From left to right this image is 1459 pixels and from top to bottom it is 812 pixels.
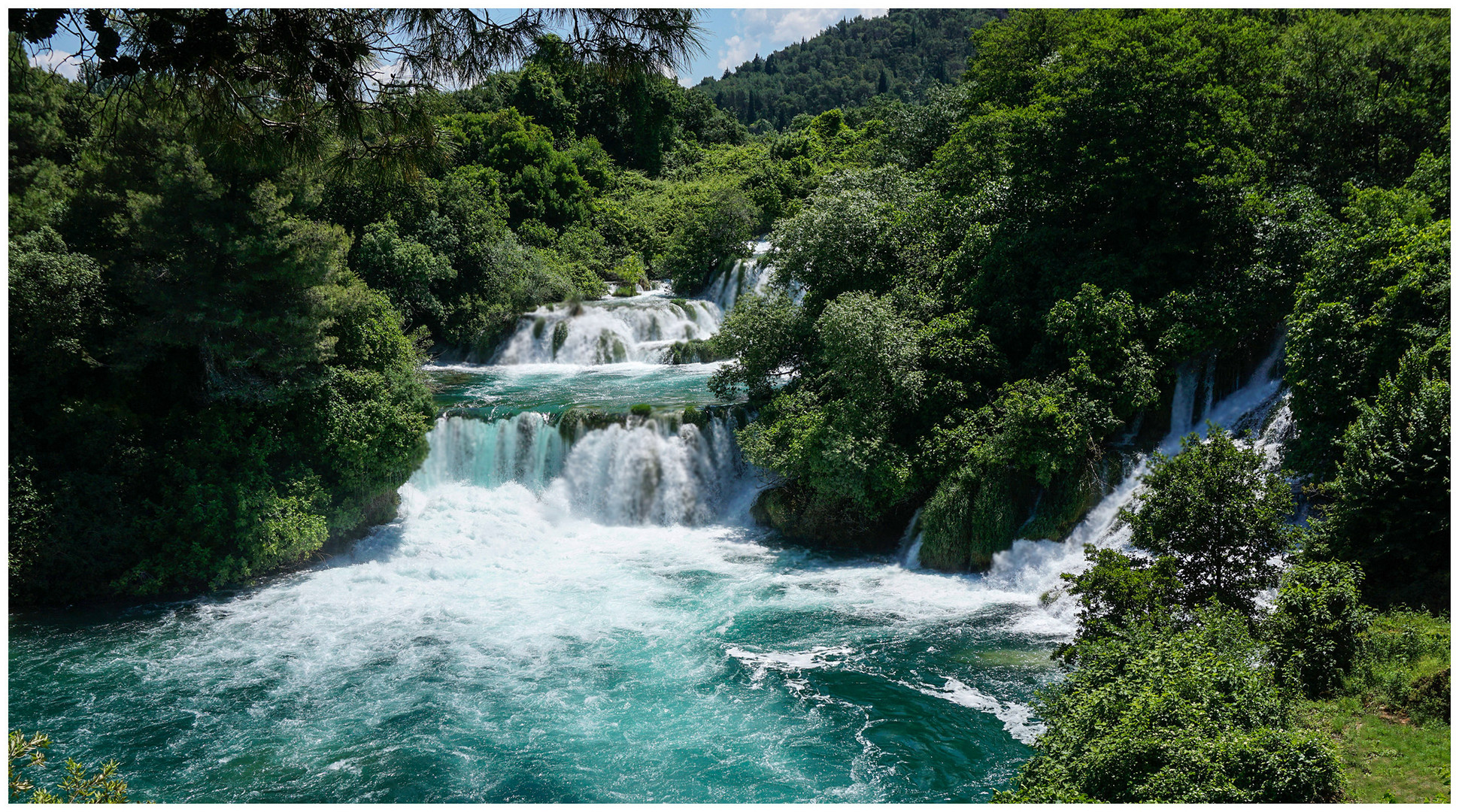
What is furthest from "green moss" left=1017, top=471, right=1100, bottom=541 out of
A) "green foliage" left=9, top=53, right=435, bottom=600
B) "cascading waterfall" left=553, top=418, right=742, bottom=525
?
"green foliage" left=9, top=53, right=435, bottom=600

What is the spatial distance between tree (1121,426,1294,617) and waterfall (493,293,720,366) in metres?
22.1

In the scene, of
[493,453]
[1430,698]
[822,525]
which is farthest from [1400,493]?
[493,453]

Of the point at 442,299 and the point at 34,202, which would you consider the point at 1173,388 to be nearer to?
the point at 34,202

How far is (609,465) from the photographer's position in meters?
21.7

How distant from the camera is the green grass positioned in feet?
25.2

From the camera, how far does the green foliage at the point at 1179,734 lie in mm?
7285

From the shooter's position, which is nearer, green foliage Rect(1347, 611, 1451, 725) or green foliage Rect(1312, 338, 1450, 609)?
green foliage Rect(1347, 611, 1451, 725)

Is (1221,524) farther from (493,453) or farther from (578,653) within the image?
(493,453)

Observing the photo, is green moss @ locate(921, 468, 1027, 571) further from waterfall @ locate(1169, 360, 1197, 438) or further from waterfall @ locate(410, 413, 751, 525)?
waterfall @ locate(410, 413, 751, 525)

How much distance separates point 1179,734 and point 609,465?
51.7ft

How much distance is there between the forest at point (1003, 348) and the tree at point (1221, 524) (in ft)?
0.15

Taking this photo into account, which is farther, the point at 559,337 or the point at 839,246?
the point at 559,337

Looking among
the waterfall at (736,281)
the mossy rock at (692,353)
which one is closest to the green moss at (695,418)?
the mossy rock at (692,353)

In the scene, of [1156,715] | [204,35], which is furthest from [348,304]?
[1156,715]
